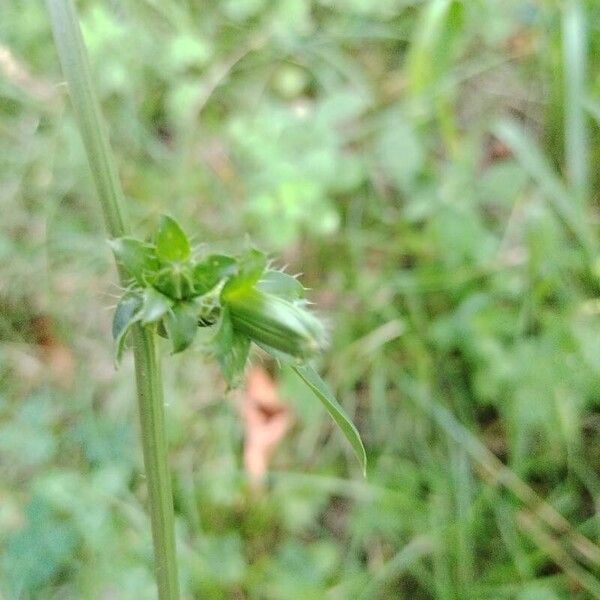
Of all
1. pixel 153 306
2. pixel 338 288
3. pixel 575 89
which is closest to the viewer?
pixel 153 306

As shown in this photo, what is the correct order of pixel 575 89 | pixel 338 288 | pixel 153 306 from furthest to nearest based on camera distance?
1. pixel 338 288
2. pixel 575 89
3. pixel 153 306

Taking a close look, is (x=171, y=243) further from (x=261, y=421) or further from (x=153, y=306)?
(x=261, y=421)

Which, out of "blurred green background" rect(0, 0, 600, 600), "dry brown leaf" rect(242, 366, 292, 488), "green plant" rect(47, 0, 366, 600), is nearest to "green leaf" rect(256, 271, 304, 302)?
"green plant" rect(47, 0, 366, 600)

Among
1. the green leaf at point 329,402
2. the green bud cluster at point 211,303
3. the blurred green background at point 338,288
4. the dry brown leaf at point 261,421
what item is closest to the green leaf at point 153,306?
the green bud cluster at point 211,303

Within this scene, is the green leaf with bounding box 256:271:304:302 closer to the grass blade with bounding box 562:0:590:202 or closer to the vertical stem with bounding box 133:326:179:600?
the vertical stem with bounding box 133:326:179:600

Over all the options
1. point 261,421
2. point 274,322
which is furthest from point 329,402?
point 261,421

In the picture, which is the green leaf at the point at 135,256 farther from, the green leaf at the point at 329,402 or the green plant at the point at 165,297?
the green leaf at the point at 329,402

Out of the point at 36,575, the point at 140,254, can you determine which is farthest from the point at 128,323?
the point at 36,575
